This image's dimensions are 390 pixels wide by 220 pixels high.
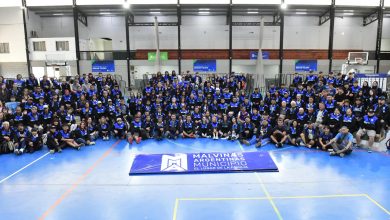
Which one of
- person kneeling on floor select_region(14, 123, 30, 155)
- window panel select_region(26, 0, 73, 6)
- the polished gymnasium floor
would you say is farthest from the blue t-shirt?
window panel select_region(26, 0, 73, 6)

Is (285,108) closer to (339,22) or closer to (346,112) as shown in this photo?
(346,112)

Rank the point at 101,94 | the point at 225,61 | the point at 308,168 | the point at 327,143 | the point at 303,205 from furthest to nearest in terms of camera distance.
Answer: the point at 225,61 < the point at 101,94 < the point at 327,143 < the point at 308,168 < the point at 303,205

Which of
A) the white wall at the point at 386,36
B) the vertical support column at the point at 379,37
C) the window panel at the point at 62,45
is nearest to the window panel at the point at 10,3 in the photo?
→ the window panel at the point at 62,45

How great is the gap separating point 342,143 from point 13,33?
88.2ft

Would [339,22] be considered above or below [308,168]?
above

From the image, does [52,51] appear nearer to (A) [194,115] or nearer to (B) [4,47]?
(B) [4,47]

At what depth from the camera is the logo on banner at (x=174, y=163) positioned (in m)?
9.26

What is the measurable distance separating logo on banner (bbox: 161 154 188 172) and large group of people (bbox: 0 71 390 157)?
9.99ft

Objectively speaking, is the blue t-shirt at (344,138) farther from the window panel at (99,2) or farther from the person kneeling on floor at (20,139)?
the window panel at (99,2)

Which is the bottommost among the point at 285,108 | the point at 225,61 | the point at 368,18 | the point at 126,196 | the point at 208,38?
the point at 126,196

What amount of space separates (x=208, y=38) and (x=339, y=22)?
516 inches

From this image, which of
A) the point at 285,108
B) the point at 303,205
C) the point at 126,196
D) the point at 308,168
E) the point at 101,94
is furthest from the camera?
the point at 101,94

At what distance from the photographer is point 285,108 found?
1373cm

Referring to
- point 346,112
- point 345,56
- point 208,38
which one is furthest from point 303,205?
point 345,56
